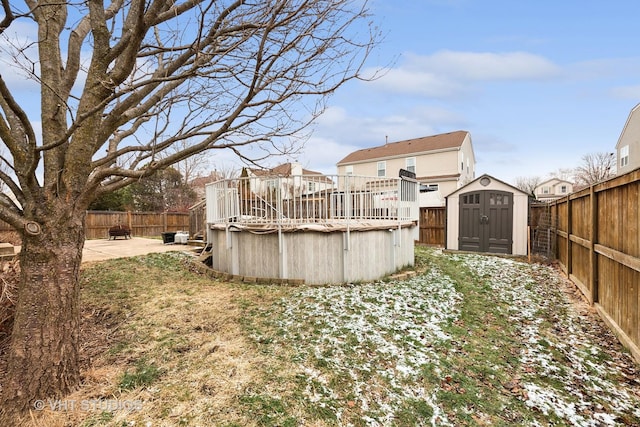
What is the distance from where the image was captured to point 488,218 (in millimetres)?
10086

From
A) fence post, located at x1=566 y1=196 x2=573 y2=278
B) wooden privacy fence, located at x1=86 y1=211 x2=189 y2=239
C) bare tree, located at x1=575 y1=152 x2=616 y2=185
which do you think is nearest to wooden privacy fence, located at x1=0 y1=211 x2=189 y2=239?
wooden privacy fence, located at x1=86 y1=211 x2=189 y2=239

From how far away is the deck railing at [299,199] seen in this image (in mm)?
5965

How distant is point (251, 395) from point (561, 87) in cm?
1244

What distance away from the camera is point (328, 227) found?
5.65m

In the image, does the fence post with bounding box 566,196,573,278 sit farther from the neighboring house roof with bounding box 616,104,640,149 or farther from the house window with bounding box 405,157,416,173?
the house window with bounding box 405,157,416,173

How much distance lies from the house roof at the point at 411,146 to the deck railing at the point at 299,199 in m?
13.6

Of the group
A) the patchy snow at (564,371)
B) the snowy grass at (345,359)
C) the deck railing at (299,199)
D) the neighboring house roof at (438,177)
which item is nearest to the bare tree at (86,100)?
the snowy grass at (345,359)

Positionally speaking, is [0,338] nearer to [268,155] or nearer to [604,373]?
[268,155]

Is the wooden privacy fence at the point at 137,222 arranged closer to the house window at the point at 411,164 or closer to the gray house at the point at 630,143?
the house window at the point at 411,164

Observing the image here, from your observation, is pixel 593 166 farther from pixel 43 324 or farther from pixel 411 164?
pixel 43 324

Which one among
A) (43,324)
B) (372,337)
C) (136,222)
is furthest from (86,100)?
(136,222)

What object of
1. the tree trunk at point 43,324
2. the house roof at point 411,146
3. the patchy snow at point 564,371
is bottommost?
the patchy snow at point 564,371

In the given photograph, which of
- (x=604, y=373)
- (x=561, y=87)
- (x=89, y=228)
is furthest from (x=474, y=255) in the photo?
(x=89, y=228)

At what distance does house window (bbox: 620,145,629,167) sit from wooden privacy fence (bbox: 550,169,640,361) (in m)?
10.2
